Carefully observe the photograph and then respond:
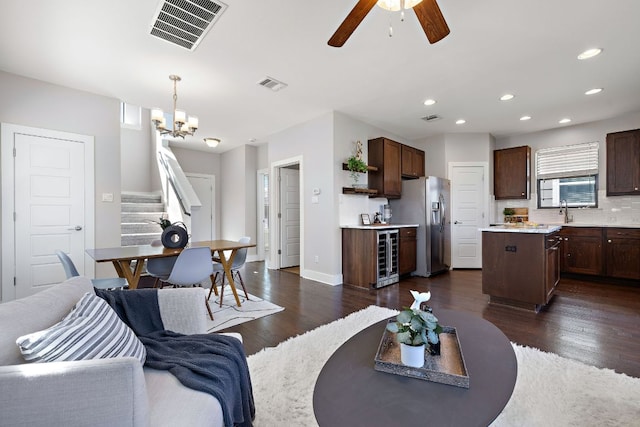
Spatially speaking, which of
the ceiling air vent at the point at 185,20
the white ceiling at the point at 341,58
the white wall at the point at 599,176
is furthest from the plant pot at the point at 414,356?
the white wall at the point at 599,176

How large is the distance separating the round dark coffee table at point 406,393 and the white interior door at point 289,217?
448 centimetres

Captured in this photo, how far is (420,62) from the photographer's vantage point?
118 inches

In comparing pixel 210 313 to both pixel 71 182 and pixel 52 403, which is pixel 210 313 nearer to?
pixel 52 403

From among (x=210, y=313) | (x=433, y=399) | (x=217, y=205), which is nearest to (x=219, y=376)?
(x=433, y=399)

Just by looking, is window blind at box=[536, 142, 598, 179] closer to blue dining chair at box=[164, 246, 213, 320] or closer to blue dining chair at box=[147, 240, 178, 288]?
blue dining chair at box=[164, 246, 213, 320]

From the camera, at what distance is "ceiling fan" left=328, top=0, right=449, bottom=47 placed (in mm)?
1642

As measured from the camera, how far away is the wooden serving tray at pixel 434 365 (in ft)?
3.61

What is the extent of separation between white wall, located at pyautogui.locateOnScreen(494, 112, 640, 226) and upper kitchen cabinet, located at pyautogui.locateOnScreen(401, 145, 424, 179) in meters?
1.90

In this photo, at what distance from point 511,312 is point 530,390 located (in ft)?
5.35

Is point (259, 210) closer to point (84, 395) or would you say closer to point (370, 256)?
point (370, 256)

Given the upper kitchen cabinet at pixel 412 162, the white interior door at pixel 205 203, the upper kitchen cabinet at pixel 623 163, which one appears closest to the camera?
the upper kitchen cabinet at pixel 623 163

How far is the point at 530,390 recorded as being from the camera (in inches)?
67.4

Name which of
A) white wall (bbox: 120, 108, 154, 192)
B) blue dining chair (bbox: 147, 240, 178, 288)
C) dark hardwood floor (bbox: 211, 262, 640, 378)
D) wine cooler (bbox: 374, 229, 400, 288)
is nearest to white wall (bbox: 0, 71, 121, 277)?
blue dining chair (bbox: 147, 240, 178, 288)

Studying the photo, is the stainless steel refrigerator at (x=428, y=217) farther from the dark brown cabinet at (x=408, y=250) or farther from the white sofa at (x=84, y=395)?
the white sofa at (x=84, y=395)
